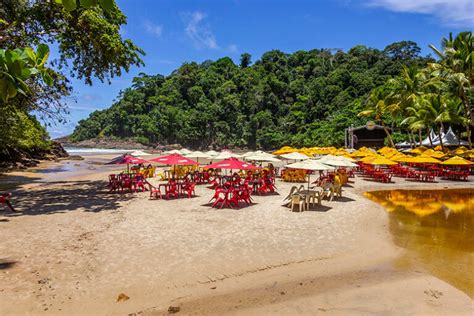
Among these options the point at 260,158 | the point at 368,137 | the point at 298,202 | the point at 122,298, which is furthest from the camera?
the point at 368,137

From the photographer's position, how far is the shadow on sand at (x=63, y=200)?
1205cm

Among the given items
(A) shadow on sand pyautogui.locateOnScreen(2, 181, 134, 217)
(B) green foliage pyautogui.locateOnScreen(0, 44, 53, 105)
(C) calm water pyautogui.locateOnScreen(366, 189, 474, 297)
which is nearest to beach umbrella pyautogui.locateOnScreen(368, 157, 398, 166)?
(C) calm water pyautogui.locateOnScreen(366, 189, 474, 297)

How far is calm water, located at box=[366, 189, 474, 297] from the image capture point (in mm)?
7125

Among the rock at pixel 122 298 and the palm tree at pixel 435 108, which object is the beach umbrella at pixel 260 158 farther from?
the palm tree at pixel 435 108

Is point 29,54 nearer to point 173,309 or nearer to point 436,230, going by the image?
point 173,309

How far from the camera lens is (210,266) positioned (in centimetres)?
694

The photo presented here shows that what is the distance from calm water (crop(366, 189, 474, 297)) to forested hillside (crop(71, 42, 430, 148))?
139 feet

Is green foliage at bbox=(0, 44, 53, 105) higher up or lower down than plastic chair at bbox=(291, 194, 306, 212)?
higher up

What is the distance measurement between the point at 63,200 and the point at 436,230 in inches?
548

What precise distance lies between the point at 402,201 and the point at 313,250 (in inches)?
369

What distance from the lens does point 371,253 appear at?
7984 millimetres

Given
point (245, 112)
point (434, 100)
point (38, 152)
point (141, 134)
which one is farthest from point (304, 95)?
point (38, 152)

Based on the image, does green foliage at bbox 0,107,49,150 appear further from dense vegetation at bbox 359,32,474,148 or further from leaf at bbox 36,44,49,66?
dense vegetation at bbox 359,32,474,148

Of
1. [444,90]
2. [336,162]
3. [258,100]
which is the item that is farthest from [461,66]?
[258,100]
